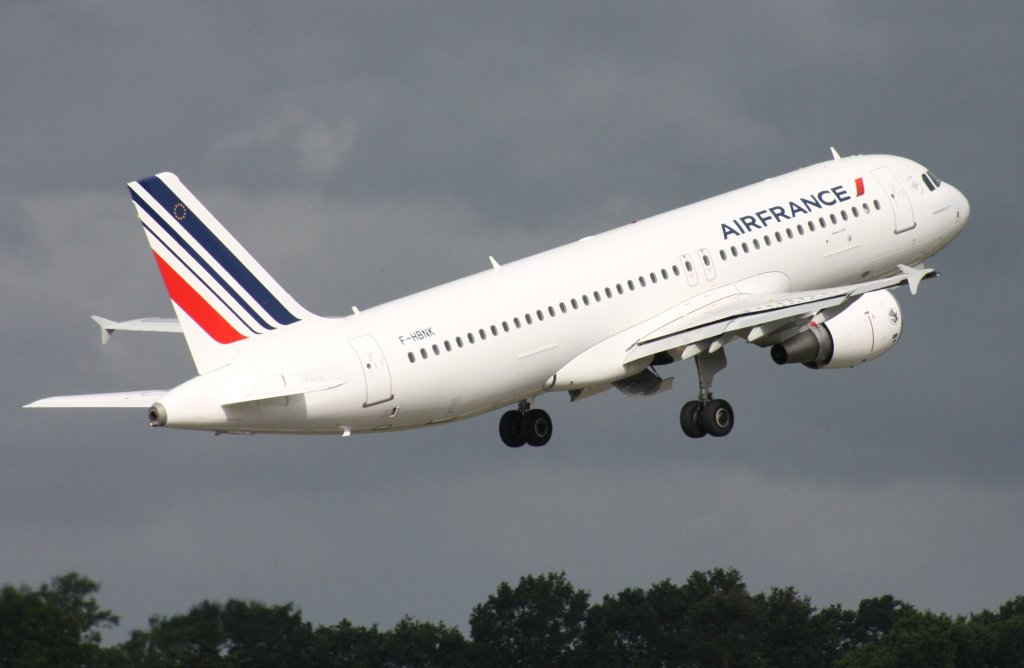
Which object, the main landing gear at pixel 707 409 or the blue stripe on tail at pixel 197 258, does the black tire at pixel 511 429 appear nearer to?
the main landing gear at pixel 707 409

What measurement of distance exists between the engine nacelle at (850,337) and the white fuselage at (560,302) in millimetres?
2276

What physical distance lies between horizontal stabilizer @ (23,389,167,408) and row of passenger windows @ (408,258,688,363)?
739 centimetres

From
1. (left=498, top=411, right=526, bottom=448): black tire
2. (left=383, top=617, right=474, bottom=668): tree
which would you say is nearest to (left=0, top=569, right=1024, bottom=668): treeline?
(left=383, top=617, right=474, bottom=668): tree

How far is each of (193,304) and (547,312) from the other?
1115 cm

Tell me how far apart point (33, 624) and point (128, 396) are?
7.78 m

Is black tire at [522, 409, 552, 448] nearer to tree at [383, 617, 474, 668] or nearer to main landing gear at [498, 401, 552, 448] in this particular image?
main landing gear at [498, 401, 552, 448]

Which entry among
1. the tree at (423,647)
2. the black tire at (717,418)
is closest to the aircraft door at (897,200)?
the black tire at (717,418)

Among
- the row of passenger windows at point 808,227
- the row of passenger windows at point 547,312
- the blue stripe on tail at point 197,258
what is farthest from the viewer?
the row of passenger windows at point 808,227

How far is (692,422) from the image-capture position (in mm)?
73125

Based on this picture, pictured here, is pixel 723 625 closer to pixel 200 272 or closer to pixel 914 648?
pixel 914 648

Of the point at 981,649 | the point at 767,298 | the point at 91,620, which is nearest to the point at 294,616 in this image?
the point at 91,620

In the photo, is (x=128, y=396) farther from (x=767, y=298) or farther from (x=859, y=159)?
(x=859, y=159)

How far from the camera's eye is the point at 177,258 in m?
63.4

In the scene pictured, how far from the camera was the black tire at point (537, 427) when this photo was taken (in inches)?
2995
